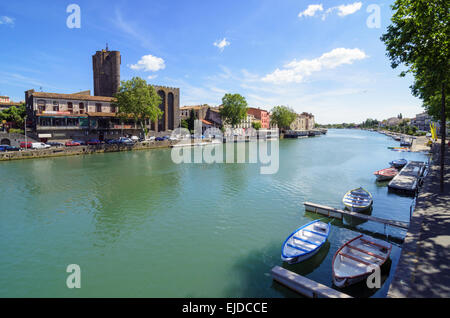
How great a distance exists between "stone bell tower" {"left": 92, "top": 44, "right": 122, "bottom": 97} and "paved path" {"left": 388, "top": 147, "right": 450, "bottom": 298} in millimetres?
84347

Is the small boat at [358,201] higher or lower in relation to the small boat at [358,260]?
higher

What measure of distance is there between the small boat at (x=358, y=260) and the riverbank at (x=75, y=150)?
51428 mm

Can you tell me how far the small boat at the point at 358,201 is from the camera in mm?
17188

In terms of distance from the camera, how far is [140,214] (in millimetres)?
17969

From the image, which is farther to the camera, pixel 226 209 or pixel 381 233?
pixel 226 209

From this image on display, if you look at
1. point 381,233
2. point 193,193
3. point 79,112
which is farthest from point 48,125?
point 381,233

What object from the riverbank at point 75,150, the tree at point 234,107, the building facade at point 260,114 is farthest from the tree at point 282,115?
the riverbank at point 75,150

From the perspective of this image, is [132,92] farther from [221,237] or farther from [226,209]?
[221,237]

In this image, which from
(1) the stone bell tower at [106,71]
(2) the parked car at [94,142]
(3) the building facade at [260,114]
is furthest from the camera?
(3) the building facade at [260,114]

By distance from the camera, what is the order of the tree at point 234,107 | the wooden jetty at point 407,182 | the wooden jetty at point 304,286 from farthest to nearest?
the tree at point 234,107 → the wooden jetty at point 407,182 → the wooden jetty at point 304,286

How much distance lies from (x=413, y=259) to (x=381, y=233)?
6.67 m

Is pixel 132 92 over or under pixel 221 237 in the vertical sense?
over

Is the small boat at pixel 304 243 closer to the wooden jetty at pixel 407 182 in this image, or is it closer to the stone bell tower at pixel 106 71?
the wooden jetty at pixel 407 182

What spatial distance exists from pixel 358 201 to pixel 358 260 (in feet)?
29.8
